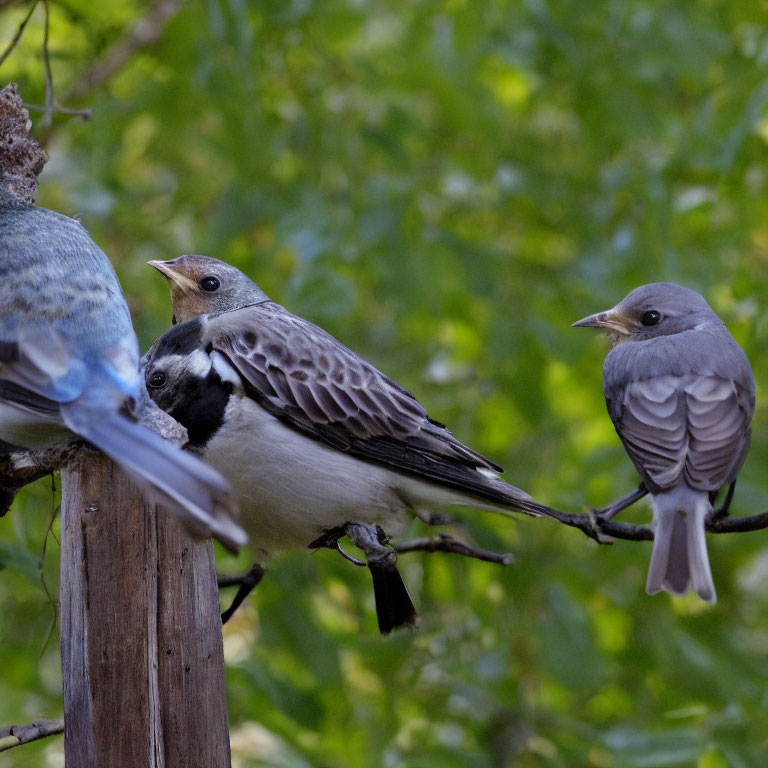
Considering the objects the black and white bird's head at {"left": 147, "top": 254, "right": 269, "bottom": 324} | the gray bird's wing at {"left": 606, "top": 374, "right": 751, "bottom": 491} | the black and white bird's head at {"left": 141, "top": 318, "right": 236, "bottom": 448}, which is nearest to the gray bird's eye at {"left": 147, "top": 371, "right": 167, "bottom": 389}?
the black and white bird's head at {"left": 141, "top": 318, "right": 236, "bottom": 448}

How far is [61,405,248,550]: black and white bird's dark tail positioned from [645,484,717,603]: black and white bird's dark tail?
3.22 ft

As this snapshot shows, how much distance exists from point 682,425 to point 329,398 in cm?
86

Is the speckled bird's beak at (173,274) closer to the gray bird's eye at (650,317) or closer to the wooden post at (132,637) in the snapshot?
the wooden post at (132,637)

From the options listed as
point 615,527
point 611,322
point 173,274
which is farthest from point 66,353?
point 611,322

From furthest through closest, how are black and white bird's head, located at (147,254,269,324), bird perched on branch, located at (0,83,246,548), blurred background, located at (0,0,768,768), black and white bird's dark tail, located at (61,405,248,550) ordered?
blurred background, located at (0,0,768,768) < black and white bird's head, located at (147,254,269,324) < bird perched on branch, located at (0,83,246,548) < black and white bird's dark tail, located at (61,405,248,550)

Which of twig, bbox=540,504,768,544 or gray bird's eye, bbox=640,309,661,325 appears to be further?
→ gray bird's eye, bbox=640,309,661,325

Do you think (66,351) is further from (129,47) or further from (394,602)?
(129,47)

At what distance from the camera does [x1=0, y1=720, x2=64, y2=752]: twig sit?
6.85 ft

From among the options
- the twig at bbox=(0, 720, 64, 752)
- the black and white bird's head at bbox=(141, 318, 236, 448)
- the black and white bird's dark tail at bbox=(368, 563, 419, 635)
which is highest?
the black and white bird's head at bbox=(141, 318, 236, 448)

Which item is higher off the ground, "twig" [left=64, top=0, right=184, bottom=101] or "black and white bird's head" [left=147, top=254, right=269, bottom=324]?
"twig" [left=64, top=0, right=184, bottom=101]

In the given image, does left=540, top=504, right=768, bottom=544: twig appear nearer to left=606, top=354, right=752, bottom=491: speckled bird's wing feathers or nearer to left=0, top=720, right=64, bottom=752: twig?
left=606, top=354, right=752, bottom=491: speckled bird's wing feathers

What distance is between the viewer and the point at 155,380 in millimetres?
2496

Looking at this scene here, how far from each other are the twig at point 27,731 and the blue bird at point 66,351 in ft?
1.83

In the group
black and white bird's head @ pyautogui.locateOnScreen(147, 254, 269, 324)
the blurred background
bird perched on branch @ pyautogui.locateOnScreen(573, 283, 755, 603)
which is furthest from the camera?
the blurred background
